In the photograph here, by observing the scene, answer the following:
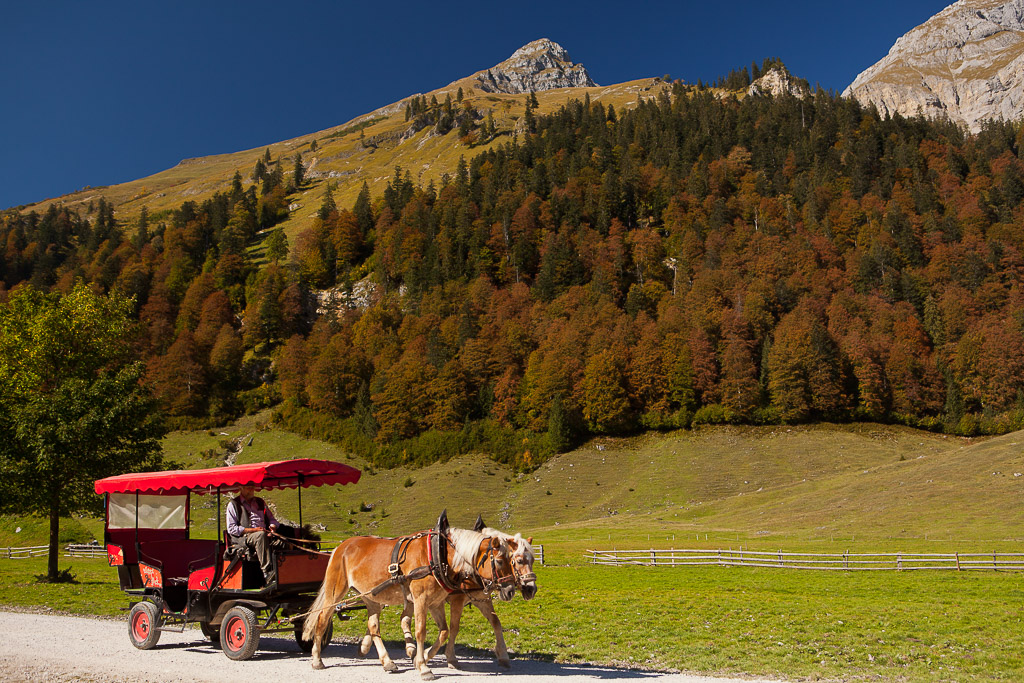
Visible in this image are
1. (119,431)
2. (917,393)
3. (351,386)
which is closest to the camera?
(119,431)

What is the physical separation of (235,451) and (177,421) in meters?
19.0

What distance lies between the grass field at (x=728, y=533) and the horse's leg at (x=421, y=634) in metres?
2.85

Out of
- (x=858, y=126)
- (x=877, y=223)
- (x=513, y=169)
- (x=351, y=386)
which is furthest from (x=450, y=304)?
(x=858, y=126)

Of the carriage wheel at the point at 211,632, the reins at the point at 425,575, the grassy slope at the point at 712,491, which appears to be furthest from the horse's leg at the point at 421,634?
the grassy slope at the point at 712,491

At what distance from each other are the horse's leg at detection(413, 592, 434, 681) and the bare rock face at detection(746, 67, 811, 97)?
19016 cm

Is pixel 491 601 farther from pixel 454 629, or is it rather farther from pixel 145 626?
pixel 145 626

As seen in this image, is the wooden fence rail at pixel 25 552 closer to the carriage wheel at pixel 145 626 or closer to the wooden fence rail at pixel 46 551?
the wooden fence rail at pixel 46 551

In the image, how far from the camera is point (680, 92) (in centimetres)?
18388

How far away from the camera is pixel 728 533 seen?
44688 millimetres

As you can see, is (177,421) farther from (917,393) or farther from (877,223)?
(877,223)

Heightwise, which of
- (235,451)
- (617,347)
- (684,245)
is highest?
(684,245)

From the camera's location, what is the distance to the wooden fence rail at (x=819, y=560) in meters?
27.5

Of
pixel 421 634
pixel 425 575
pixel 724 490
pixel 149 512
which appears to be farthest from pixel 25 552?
pixel 724 490

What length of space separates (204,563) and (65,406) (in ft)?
61.1
